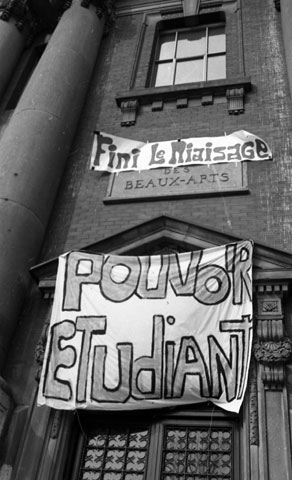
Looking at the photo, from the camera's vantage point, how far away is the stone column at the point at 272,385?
564 cm

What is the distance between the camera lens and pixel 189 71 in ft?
37.3

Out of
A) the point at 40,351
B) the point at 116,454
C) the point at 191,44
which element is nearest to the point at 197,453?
the point at 116,454

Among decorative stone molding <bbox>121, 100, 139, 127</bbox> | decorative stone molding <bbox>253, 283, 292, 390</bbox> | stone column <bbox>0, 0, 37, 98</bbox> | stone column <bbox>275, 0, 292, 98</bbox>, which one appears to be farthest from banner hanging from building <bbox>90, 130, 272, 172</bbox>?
stone column <bbox>0, 0, 37, 98</bbox>

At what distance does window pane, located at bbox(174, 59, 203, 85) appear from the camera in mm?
11203

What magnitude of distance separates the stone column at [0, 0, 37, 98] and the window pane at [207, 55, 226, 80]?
4.88 meters

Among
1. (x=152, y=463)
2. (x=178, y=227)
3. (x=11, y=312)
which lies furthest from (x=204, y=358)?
(x=11, y=312)

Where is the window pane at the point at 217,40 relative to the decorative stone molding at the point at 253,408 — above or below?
above

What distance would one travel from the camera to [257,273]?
273 inches

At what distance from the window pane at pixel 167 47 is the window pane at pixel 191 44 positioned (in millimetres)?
178

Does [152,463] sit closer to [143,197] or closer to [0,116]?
[143,197]

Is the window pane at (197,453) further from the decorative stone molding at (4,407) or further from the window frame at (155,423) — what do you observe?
the decorative stone molding at (4,407)

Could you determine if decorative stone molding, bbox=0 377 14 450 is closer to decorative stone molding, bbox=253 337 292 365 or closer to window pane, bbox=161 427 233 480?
window pane, bbox=161 427 233 480

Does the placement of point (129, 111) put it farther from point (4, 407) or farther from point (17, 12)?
point (4, 407)

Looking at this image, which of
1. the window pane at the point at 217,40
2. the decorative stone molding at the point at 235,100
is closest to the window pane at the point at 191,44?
the window pane at the point at 217,40
